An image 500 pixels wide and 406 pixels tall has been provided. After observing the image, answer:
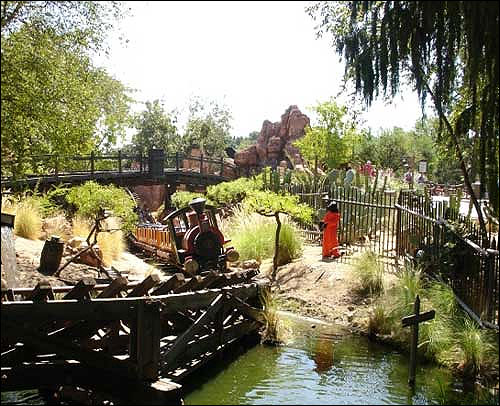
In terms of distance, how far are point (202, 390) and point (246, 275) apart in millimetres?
2961

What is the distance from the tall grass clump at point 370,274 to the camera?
481 inches

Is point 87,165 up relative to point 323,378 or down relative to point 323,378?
up

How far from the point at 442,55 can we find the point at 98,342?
5726 mm

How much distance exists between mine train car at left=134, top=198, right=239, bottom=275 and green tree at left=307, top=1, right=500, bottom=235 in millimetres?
5785

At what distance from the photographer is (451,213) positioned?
37.3 feet

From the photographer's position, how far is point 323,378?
28.7 ft

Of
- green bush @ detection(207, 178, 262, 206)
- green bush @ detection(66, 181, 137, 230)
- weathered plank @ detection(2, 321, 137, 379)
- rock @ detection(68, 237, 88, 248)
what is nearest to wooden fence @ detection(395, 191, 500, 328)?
weathered plank @ detection(2, 321, 137, 379)

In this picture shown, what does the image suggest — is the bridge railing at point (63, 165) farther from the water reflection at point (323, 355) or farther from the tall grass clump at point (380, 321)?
the tall grass clump at point (380, 321)

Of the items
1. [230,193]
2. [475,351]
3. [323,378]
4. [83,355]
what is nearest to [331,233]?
[323,378]

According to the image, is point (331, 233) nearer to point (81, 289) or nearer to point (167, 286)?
point (167, 286)

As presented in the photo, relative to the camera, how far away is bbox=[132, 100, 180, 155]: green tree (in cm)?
4712

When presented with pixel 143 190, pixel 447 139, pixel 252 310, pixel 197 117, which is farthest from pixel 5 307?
pixel 197 117

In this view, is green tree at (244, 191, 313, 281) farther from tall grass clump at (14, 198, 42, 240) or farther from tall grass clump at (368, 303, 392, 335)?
tall grass clump at (14, 198, 42, 240)

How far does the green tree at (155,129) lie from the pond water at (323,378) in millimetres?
37770
